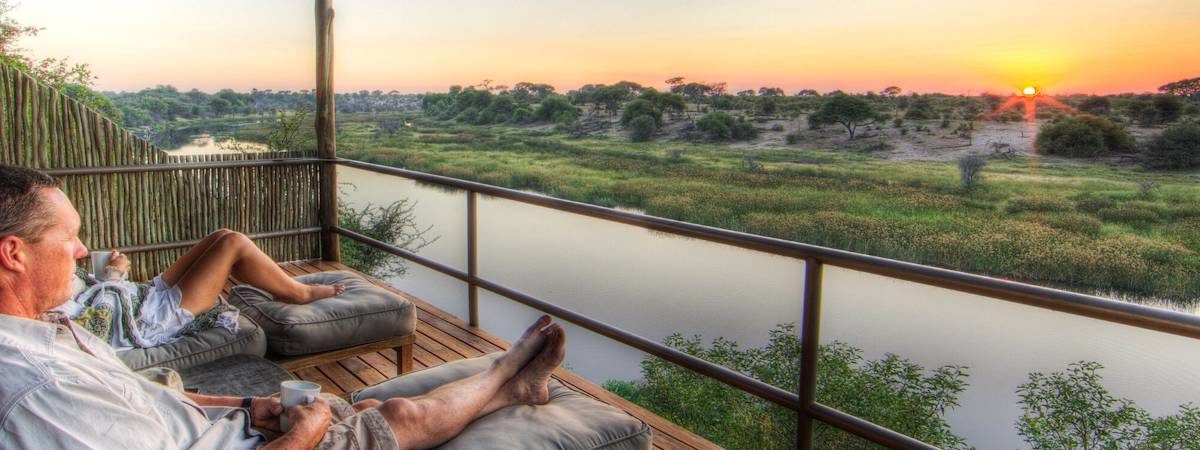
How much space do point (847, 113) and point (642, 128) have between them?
452 cm

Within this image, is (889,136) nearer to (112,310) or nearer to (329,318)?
(329,318)

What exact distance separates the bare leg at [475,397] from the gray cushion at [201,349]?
1.04m

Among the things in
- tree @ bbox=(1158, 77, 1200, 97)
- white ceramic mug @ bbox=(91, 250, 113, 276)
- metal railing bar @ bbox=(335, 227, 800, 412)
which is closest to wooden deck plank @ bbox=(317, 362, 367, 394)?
metal railing bar @ bbox=(335, 227, 800, 412)

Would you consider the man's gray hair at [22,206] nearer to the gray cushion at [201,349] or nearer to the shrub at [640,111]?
the gray cushion at [201,349]

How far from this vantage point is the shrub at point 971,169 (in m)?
16.7

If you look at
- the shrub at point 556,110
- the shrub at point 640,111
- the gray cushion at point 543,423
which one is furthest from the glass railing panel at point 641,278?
the gray cushion at point 543,423

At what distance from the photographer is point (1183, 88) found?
49.3 ft

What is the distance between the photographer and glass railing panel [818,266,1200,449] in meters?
11.3

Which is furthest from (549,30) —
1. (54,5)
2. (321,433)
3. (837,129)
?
(321,433)

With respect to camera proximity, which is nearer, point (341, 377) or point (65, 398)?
point (65, 398)

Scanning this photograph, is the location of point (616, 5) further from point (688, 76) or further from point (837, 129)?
point (837, 129)

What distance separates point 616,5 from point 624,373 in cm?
975

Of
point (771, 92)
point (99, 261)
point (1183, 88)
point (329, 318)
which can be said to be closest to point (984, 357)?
point (1183, 88)

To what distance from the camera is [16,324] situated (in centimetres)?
119
